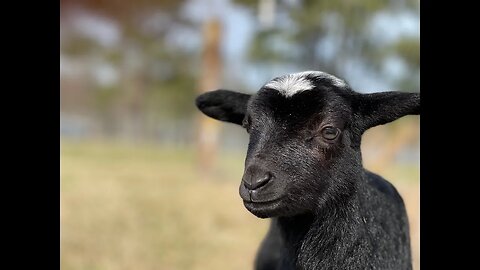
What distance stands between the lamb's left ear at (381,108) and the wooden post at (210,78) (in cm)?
1149

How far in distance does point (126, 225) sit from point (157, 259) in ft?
5.37

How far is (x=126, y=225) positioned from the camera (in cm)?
766

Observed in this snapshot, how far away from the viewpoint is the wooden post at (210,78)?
14.5 m

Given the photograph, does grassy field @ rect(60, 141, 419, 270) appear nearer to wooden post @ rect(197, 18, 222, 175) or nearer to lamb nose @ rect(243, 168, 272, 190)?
wooden post @ rect(197, 18, 222, 175)

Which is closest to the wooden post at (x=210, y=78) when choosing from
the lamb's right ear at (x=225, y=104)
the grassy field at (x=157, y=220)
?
the grassy field at (x=157, y=220)

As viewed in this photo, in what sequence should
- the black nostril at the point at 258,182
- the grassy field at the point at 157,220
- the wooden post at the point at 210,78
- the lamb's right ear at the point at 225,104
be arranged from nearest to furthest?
1. the black nostril at the point at 258,182
2. the lamb's right ear at the point at 225,104
3. the grassy field at the point at 157,220
4. the wooden post at the point at 210,78

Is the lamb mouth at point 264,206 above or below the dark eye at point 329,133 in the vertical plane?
below

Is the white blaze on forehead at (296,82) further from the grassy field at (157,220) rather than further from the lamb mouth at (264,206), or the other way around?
the grassy field at (157,220)

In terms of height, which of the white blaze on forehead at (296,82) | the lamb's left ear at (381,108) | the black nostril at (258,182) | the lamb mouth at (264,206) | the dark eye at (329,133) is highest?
the white blaze on forehead at (296,82)

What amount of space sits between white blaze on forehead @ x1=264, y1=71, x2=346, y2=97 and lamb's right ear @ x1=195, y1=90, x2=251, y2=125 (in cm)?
39

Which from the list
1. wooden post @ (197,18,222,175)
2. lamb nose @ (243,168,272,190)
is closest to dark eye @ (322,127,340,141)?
lamb nose @ (243,168,272,190)

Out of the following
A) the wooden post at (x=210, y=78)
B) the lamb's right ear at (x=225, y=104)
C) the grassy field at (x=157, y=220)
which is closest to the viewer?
the lamb's right ear at (x=225, y=104)
